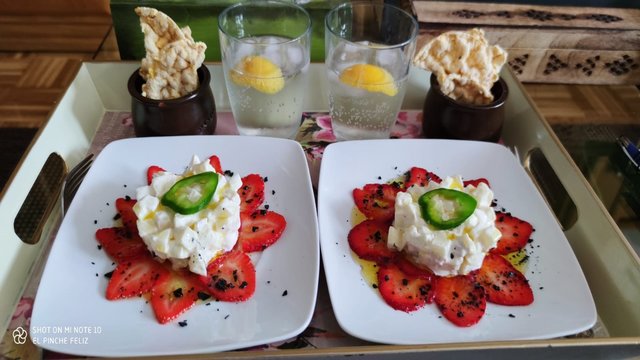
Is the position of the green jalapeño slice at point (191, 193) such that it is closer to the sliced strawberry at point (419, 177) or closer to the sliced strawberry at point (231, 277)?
the sliced strawberry at point (231, 277)

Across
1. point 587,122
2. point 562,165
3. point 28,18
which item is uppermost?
point 562,165

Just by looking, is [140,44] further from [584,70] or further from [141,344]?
[584,70]

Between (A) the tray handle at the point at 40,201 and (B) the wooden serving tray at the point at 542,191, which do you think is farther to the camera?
(A) the tray handle at the point at 40,201

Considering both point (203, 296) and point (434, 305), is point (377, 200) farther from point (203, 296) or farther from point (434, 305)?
point (203, 296)

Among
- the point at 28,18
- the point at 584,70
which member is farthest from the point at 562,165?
the point at 28,18

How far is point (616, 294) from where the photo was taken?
2.57ft

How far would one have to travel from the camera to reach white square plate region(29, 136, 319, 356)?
0.67 m

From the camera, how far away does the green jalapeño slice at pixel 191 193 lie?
75 cm

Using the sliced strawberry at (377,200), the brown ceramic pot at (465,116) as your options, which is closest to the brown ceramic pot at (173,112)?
the sliced strawberry at (377,200)

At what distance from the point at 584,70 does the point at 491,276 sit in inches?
34.5

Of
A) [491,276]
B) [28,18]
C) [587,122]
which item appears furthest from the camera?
[28,18]

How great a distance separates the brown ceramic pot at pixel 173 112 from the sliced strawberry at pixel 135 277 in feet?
0.98

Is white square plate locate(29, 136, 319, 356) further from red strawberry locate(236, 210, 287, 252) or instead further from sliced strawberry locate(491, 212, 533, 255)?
sliced strawberry locate(491, 212, 533, 255)

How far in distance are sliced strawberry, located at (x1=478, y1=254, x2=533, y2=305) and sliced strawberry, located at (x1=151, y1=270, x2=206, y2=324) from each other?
44 cm
